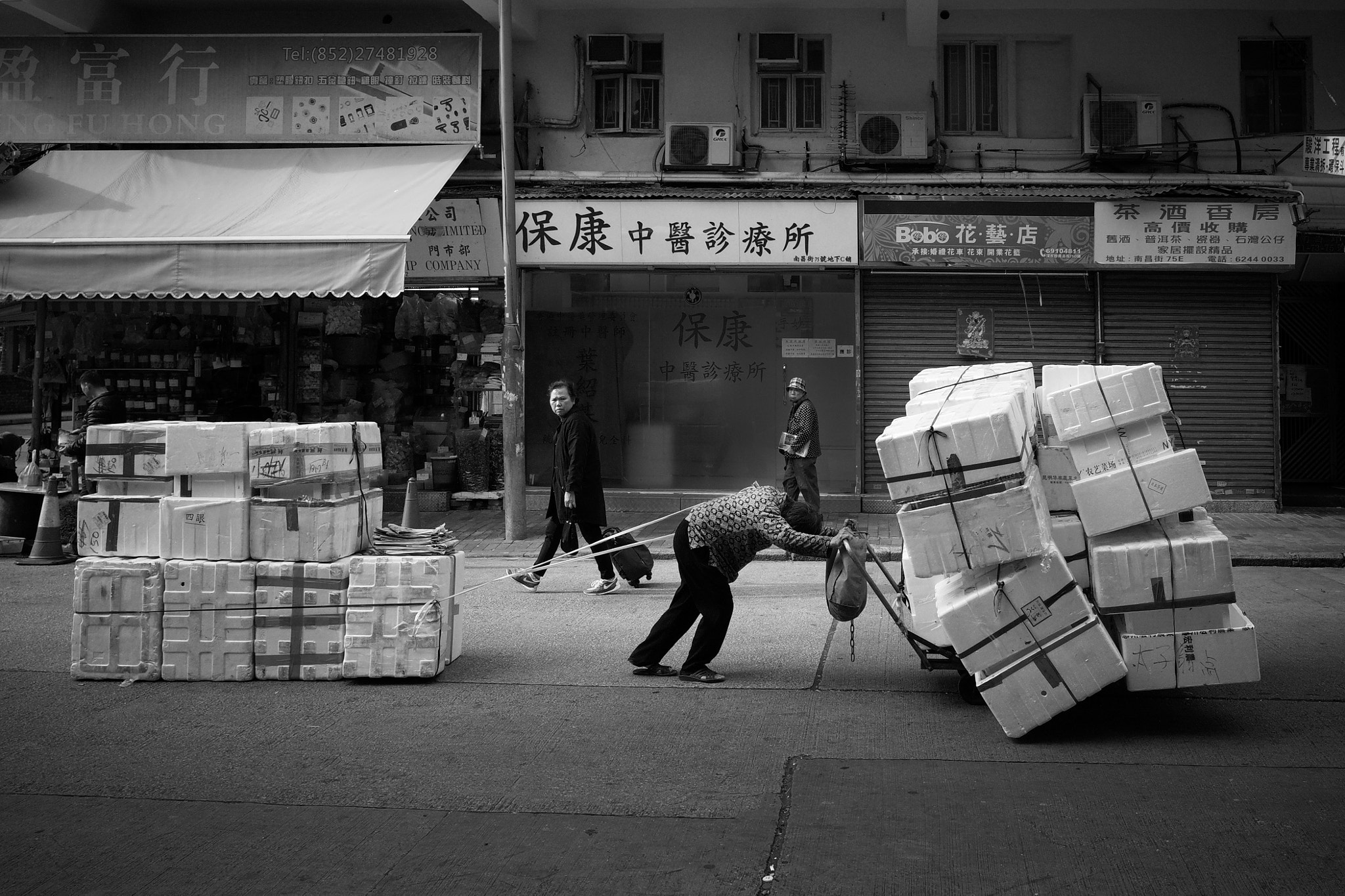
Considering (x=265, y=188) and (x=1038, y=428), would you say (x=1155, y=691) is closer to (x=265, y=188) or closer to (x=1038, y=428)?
(x=1038, y=428)

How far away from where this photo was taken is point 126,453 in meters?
7.07

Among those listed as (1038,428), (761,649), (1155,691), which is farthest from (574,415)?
(1155,691)

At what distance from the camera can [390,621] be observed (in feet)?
22.6

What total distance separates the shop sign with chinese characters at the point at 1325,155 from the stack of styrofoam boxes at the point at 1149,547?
328 inches

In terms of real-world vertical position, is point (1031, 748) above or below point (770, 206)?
below

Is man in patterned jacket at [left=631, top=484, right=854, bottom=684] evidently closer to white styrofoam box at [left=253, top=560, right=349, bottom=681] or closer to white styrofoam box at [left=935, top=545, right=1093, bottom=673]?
white styrofoam box at [left=935, top=545, right=1093, bottom=673]

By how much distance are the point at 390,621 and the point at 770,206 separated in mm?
8504

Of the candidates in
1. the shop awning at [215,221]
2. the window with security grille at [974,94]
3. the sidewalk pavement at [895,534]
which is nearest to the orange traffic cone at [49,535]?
the shop awning at [215,221]

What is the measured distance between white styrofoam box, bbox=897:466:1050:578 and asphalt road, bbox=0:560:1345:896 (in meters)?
0.92

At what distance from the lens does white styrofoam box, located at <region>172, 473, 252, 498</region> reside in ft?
22.9

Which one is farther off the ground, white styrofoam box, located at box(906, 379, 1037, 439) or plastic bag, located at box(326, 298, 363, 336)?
plastic bag, located at box(326, 298, 363, 336)

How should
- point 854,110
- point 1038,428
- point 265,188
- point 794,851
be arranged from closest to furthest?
point 794,851 → point 1038,428 → point 265,188 → point 854,110

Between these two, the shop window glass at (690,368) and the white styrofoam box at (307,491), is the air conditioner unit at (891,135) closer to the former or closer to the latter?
the shop window glass at (690,368)

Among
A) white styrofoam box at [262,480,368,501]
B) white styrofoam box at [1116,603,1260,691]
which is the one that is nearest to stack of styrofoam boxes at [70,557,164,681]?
white styrofoam box at [262,480,368,501]
